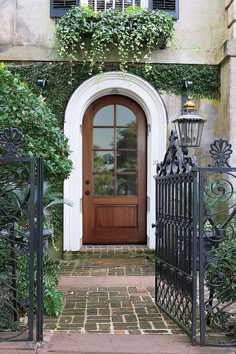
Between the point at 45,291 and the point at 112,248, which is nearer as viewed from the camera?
the point at 45,291

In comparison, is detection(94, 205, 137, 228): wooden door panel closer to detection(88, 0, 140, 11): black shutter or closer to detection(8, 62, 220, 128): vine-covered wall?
→ detection(8, 62, 220, 128): vine-covered wall

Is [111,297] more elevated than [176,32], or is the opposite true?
[176,32]

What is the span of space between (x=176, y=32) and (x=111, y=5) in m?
1.17

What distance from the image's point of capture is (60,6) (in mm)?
7332

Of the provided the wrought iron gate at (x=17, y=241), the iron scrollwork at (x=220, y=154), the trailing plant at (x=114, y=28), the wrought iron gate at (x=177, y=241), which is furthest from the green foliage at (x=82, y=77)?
the iron scrollwork at (x=220, y=154)

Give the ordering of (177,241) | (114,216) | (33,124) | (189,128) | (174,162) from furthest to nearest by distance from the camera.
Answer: (114,216)
(189,128)
(33,124)
(174,162)
(177,241)

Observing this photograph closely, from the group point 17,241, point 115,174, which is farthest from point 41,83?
point 17,241

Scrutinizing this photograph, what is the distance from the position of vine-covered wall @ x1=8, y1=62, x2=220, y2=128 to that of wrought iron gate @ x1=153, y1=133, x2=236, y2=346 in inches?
Result: 127

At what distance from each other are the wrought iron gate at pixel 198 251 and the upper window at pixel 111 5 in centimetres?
375

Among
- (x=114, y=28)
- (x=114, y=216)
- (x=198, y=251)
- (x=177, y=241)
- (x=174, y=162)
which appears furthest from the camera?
(x=114, y=216)

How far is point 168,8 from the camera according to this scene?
→ 737cm

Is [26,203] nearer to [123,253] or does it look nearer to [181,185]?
[181,185]

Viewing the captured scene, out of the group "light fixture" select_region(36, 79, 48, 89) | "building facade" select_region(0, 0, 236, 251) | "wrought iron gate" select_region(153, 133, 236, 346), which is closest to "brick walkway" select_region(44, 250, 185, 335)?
"wrought iron gate" select_region(153, 133, 236, 346)

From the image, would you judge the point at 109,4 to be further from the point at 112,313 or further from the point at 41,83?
the point at 112,313
